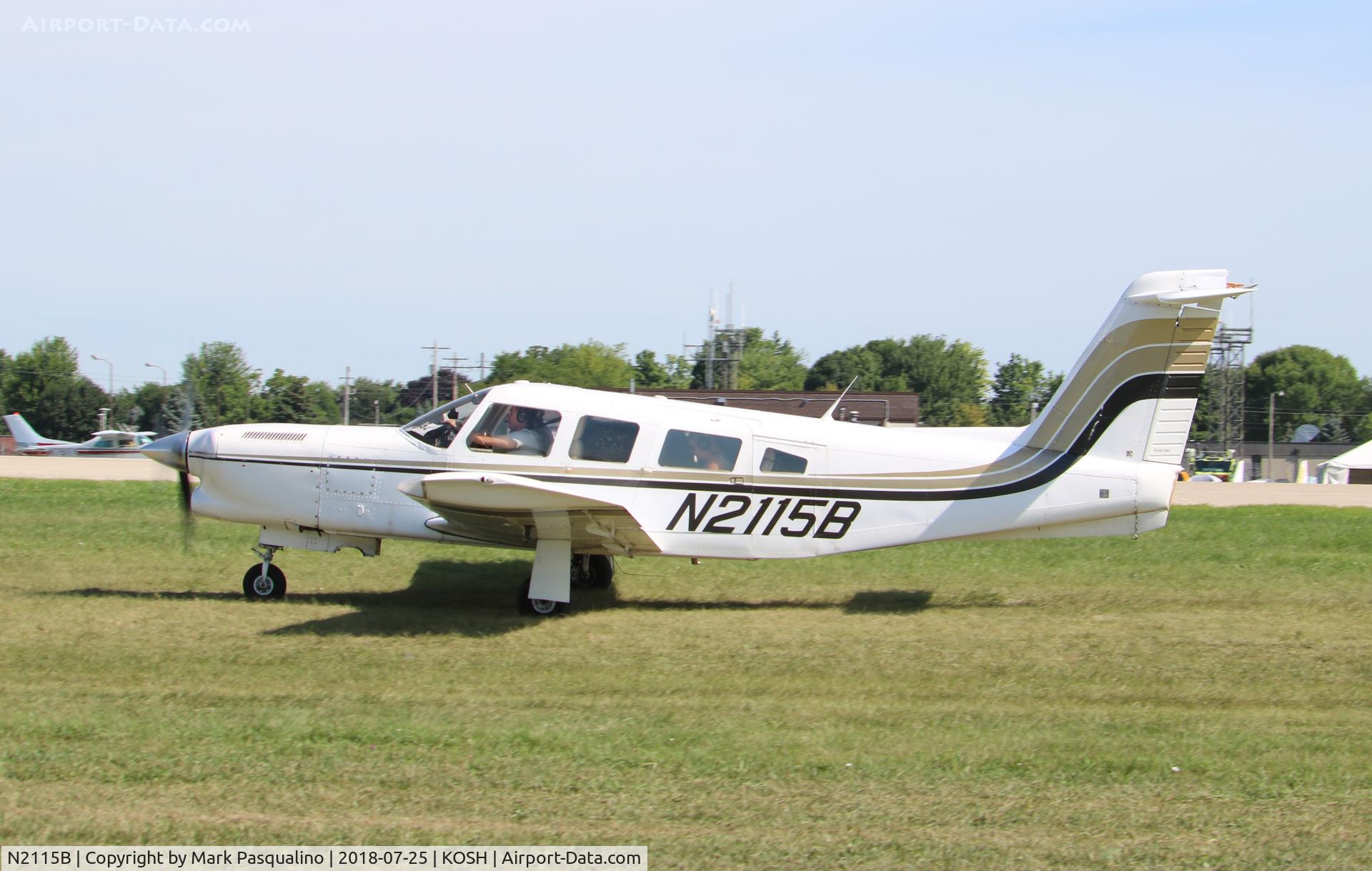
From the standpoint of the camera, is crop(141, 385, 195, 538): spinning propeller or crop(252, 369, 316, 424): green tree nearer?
crop(141, 385, 195, 538): spinning propeller

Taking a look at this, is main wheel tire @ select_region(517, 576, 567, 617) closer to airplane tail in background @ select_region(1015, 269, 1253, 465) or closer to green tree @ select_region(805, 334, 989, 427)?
airplane tail in background @ select_region(1015, 269, 1253, 465)

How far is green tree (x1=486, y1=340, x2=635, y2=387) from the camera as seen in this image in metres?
45.4

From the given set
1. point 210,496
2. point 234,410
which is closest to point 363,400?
point 234,410

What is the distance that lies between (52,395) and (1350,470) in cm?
7489

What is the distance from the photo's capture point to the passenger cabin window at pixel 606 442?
990 centimetres

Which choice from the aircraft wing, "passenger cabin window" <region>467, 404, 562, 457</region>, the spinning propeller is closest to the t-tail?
the aircraft wing

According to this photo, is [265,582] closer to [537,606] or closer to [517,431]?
[537,606]

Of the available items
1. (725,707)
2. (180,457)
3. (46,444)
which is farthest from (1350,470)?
(46,444)

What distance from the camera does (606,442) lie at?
9.91m

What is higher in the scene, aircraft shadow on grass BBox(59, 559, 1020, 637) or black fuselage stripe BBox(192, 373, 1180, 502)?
black fuselage stripe BBox(192, 373, 1180, 502)

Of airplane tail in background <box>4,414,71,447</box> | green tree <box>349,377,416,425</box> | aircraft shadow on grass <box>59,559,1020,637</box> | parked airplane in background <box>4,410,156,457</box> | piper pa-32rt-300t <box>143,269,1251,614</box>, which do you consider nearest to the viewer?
aircraft shadow on grass <box>59,559,1020,637</box>

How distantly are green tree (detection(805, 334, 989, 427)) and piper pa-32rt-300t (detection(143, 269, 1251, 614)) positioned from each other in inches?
2524

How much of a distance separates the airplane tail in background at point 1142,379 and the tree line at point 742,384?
30674 mm

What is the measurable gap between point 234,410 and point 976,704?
57268 millimetres
